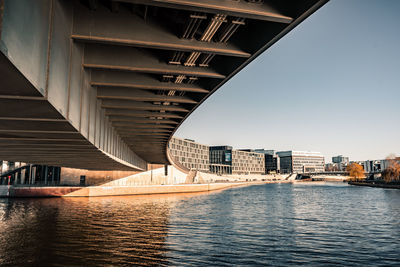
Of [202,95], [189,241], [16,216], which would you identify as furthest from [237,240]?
[16,216]

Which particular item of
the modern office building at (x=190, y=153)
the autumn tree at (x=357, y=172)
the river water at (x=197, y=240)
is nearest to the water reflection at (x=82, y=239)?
the river water at (x=197, y=240)

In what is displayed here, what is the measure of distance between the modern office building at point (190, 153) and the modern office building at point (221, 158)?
7933 mm

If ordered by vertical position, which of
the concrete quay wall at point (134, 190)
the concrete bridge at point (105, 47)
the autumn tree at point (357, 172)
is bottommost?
the concrete quay wall at point (134, 190)

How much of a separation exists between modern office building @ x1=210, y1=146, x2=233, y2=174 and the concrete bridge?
177487mm

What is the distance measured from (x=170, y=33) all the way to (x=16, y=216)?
1185 inches

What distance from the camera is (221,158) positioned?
192625mm

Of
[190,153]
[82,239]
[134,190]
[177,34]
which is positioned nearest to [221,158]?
[190,153]

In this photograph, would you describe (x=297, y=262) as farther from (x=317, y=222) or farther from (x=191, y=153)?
(x=191, y=153)

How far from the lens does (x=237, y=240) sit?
19641 mm

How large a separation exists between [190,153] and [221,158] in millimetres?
36539

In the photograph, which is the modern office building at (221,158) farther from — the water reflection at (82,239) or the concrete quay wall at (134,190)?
the water reflection at (82,239)

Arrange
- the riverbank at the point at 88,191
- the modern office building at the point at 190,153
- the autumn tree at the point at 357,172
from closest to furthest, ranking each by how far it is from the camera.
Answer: the riverbank at the point at 88,191 → the autumn tree at the point at 357,172 → the modern office building at the point at 190,153

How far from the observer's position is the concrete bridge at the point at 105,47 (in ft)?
21.3

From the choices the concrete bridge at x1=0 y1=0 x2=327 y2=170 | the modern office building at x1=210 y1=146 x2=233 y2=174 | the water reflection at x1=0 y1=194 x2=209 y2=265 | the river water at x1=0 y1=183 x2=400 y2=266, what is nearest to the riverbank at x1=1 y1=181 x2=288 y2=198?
the water reflection at x1=0 y1=194 x2=209 y2=265
